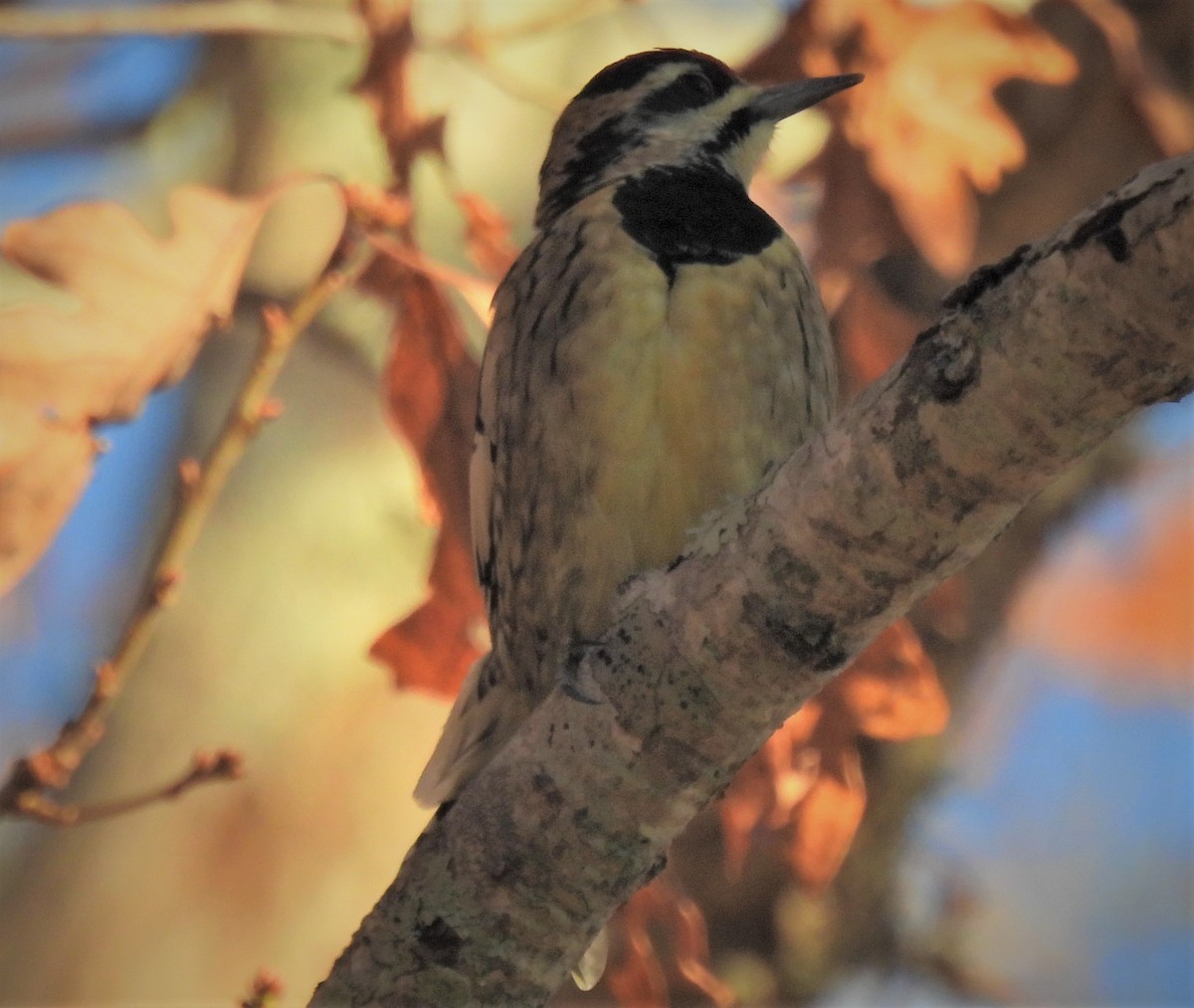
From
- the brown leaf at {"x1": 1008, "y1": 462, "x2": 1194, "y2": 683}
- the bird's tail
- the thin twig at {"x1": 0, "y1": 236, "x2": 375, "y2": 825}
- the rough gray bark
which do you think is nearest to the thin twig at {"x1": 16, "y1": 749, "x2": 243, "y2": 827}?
the thin twig at {"x1": 0, "y1": 236, "x2": 375, "y2": 825}

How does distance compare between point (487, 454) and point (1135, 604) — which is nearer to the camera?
point (487, 454)

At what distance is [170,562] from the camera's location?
169 centimetres

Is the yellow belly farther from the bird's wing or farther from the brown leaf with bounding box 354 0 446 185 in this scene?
the brown leaf with bounding box 354 0 446 185

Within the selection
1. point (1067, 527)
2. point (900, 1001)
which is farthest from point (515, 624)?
point (900, 1001)

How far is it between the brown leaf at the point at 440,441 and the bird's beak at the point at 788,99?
51 cm

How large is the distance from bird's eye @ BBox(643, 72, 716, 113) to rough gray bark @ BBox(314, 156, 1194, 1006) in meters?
0.84

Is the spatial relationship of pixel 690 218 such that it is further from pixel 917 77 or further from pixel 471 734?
pixel 917 77

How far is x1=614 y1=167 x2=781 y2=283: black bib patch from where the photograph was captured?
1400mm

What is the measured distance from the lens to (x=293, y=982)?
1.97m

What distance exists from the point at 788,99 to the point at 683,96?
0.13m

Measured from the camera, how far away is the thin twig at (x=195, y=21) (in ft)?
6.24

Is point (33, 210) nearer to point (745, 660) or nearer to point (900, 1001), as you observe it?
point (745, 660)

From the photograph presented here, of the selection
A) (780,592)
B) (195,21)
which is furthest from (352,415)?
(780,592)

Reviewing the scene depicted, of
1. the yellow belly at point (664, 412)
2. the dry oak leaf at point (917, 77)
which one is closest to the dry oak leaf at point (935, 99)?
the dry oak leaf at point (917, 77)
